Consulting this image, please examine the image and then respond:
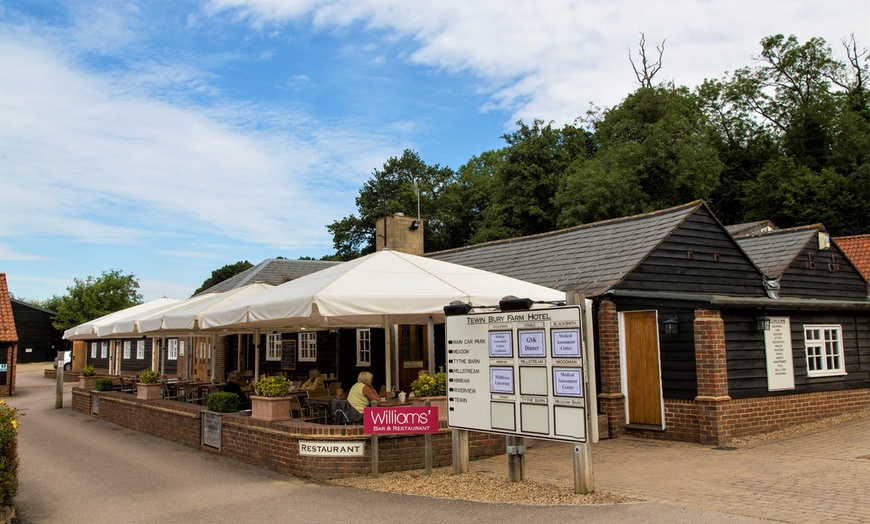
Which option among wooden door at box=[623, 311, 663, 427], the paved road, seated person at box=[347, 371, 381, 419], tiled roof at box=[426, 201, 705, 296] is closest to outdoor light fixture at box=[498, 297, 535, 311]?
the paved road

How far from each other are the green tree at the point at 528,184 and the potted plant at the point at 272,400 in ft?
107

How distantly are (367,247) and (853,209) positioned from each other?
A: 109ft

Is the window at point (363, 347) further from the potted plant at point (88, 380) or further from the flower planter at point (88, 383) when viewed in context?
the flower planter at point (88, 383)

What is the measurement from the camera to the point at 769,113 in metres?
48.8

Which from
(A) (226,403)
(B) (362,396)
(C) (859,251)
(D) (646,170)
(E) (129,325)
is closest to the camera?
(B) (362,396)

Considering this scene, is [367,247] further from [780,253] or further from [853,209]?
[780,253]

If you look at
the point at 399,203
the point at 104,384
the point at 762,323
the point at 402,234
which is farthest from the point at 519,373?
the point at 399,203

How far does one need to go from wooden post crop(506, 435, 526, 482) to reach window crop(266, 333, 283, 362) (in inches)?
597

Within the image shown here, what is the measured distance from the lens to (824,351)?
14.9 m

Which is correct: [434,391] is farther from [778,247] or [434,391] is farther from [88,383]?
[88,383]

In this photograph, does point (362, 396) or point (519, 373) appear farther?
point (362, 396)

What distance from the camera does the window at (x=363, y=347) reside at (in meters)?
18.3

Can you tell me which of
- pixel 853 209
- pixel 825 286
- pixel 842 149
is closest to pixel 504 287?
pixel 825 286

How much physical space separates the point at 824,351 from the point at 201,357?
75.0 ft
